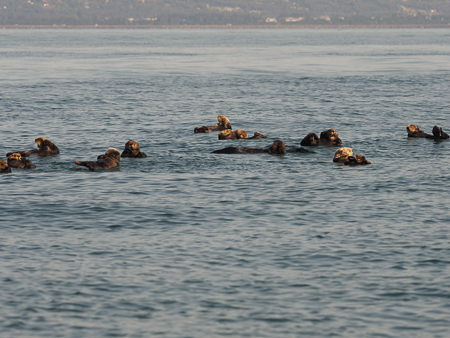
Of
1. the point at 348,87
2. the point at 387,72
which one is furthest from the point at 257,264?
the point at 387,72

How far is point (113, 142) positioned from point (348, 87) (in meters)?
33.1

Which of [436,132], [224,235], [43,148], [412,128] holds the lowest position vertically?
[224,235]

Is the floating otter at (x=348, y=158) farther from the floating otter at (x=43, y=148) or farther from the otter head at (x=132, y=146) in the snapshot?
the floating otter at (x=43, y=148)

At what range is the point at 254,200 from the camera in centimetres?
2020

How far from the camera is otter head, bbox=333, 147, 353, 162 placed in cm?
2475

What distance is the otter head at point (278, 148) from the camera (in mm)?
26062

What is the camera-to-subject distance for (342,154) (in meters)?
24.9

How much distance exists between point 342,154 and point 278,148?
2648mm

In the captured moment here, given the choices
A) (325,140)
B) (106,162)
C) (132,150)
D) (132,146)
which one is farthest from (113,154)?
(325,140)

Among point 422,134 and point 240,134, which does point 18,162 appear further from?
point 422,134

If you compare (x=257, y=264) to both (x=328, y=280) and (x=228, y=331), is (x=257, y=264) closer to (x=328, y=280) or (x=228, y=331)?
(x=328, y=280)

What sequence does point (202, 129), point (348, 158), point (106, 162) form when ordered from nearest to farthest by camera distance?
point (106, 162) → point (348, 158) → point (202, 129)

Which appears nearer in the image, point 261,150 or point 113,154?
point 113,154

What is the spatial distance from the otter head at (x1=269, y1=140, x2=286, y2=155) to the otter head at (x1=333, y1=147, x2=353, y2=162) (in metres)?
2.23
